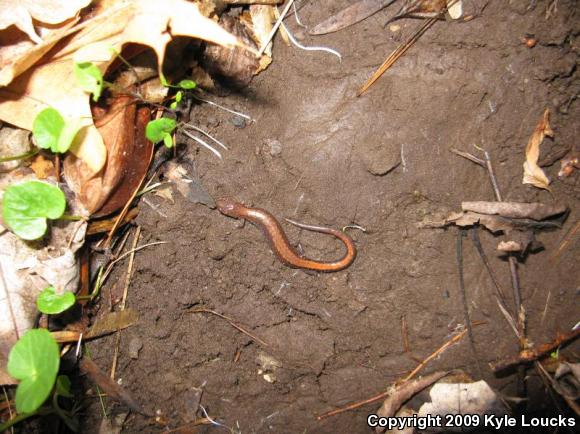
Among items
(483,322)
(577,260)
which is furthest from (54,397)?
(577,260)

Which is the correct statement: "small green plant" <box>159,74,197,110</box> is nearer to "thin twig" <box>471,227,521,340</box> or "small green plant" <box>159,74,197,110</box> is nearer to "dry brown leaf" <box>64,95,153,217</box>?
"dry brown leaf" <box>64,95,153,217</box>

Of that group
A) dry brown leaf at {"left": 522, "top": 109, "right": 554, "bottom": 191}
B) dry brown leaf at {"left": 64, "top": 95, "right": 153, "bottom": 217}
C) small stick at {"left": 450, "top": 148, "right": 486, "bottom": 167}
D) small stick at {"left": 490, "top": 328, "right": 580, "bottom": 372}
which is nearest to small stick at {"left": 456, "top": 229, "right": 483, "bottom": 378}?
small stick at {"left": 490, "top": 328, "right": 580, "bottom": 372}

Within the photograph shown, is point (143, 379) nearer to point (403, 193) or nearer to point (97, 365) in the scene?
point (97, 365)

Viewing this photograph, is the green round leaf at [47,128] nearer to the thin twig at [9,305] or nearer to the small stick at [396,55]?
the thin twig at [9,305]

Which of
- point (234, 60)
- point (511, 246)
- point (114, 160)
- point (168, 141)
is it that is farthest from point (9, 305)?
point (511, 246)

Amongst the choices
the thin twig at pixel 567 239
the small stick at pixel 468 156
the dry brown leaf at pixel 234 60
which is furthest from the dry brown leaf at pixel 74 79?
the thin twig at pixel 567 239

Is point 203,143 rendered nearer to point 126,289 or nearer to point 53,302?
point 126,289
